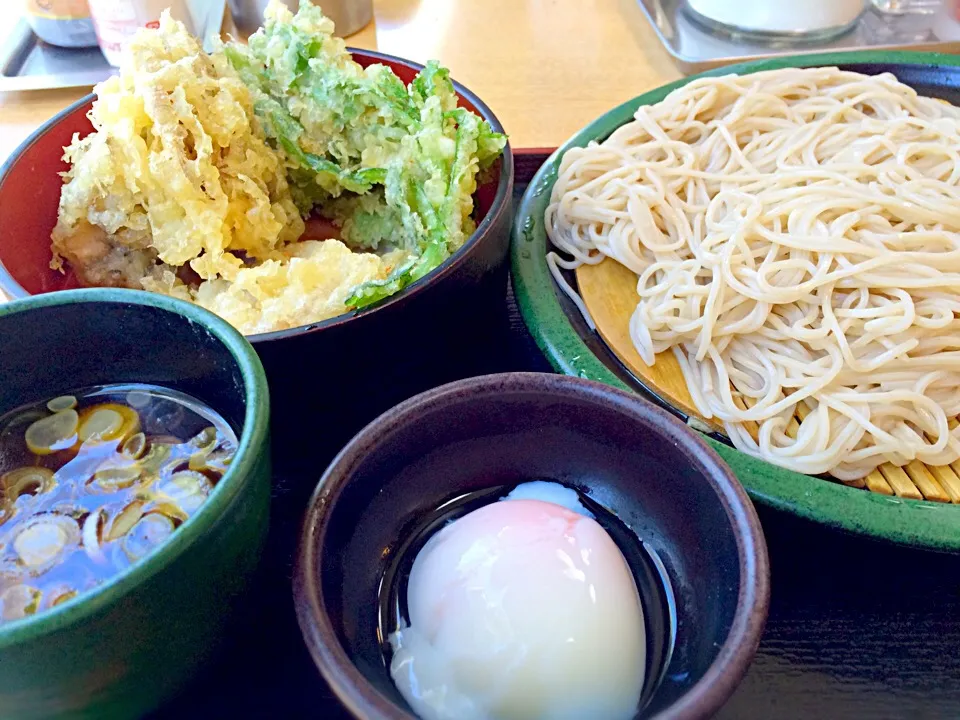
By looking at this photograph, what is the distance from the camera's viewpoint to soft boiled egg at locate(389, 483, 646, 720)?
0.66m

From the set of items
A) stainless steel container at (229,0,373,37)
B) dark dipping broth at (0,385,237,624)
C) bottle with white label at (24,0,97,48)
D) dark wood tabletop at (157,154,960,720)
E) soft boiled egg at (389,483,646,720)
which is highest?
bottle with white label at (24,0,97,48)

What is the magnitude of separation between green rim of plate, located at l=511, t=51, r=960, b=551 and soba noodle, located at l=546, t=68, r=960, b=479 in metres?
0.05

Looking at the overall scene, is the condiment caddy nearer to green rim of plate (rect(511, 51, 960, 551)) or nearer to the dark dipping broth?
green rim of plate (rect(511, 51, 960, 551))

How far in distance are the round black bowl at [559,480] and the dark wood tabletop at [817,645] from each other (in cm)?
12

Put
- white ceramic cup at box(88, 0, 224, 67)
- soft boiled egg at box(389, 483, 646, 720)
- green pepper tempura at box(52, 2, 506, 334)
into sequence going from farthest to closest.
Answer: white ceramic cup at box(88, 0, 224, 67)
green pepper tempura at box(52, 2, 506, 334)
soft boiled egg at box(389, 483, 646, 720)

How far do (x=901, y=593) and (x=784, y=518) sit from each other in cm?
18

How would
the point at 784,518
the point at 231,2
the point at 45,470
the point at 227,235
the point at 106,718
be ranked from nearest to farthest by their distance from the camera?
the point at 106,718 → the point at 45,470 → the point at 784,518 → the point at 227,235 → the point at 231,2

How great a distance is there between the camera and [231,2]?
194 centimetres

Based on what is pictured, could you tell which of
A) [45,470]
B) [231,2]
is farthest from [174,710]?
[231,2]

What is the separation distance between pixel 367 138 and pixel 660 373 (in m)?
0.52

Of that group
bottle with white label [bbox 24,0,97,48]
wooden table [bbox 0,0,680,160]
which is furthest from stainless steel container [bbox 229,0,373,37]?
bottle with white label [bbox 24,0,97,48]

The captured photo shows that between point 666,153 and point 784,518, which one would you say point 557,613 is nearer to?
point 784,518

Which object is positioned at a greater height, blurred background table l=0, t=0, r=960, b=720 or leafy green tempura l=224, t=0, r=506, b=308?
leafy green tempura l=224, t=0, r=506, b=308

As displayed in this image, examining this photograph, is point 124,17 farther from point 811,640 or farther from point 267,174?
point 811,640
